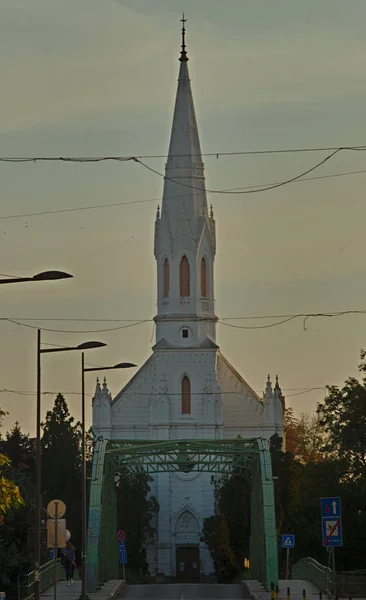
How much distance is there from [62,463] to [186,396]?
966 inches

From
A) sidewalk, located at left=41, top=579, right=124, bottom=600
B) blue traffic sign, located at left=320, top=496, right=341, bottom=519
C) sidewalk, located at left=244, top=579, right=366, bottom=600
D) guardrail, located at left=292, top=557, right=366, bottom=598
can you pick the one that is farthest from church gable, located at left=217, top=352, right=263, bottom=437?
blue traffic sign, located at left=320, top=496, right=341, bottom=519

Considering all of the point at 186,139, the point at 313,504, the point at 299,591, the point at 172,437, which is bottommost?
the point at 299,591

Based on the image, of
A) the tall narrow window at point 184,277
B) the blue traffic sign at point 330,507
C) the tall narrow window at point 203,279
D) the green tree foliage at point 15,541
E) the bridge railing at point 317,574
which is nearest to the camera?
the blue traffic sign at point 330,507

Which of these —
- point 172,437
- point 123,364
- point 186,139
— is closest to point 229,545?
point 172,437

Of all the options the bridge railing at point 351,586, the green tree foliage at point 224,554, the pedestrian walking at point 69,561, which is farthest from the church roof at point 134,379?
the bridge railing at point 351,586

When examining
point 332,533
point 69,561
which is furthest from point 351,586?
point 332,533

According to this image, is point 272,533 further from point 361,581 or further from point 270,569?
point 361,581

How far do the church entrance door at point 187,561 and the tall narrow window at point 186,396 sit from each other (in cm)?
990

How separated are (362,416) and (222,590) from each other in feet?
33.8

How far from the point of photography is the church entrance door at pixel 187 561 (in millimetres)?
120438

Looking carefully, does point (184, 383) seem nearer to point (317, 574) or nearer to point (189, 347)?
point (189, 347)

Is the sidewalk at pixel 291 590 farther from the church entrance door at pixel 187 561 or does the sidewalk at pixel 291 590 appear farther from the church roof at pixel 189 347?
A: the church roof at pixel 189 347

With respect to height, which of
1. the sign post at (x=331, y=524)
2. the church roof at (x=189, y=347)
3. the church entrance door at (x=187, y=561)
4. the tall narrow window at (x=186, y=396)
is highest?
the church roof at (x=189, y=347)

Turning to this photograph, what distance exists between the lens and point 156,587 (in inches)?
2616
